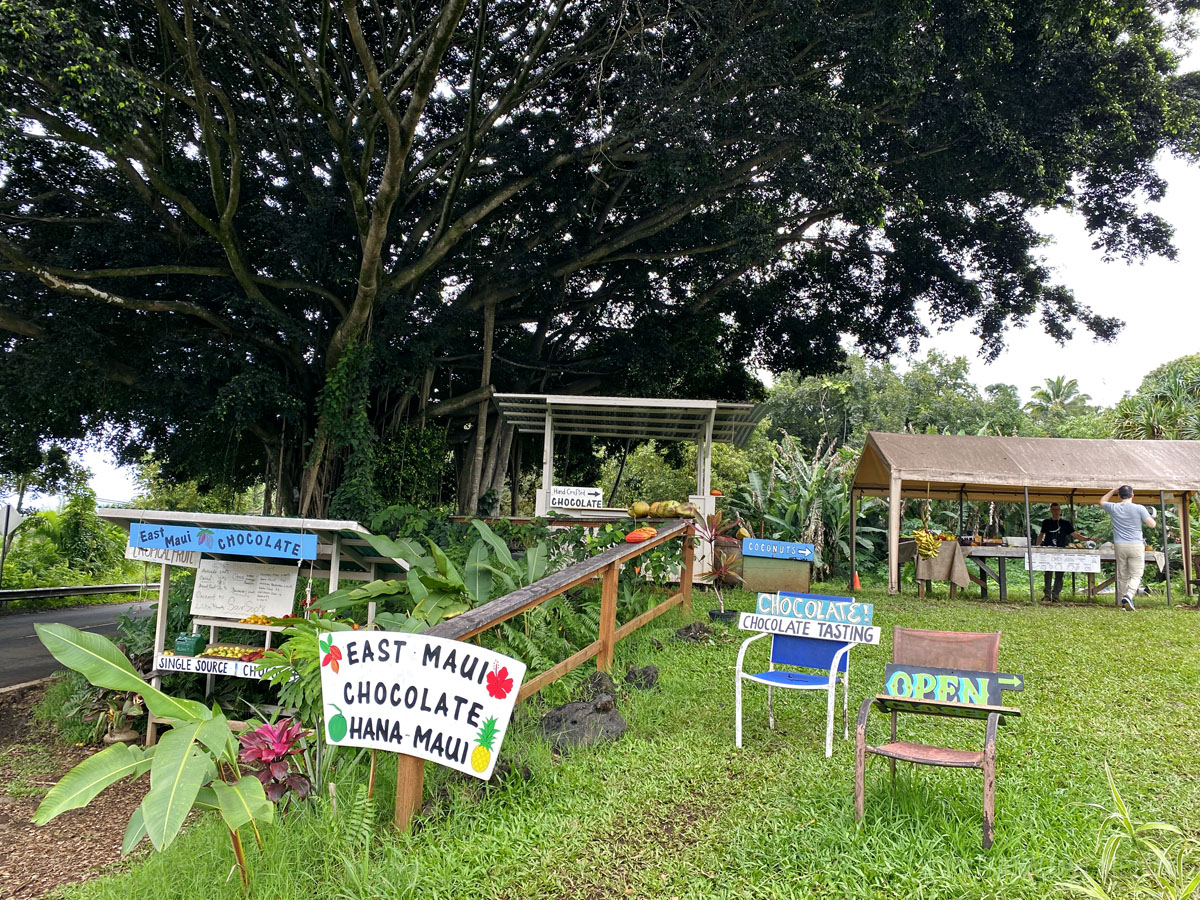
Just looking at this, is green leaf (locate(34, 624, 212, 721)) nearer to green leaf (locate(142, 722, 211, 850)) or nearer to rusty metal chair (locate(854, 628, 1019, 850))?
green leaf (locate(142, 722, 211, 850))

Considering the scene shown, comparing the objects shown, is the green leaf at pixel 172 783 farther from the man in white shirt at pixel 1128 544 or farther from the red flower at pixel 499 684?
the man in white shirt at pixel 1128 544

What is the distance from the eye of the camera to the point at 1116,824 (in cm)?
343

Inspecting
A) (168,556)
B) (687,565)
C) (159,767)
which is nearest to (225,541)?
(168,556)

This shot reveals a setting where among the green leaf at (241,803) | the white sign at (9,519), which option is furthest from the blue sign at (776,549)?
the white sign at (9,519)

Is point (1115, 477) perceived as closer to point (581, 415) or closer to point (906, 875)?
point (581, 415)

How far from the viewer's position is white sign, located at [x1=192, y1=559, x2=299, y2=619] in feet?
24.5

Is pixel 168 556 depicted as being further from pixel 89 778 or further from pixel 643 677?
pixel 89 778

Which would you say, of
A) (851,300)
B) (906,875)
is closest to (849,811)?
(906,875)

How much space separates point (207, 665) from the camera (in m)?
7.11

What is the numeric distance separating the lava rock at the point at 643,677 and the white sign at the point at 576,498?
20.5 ft

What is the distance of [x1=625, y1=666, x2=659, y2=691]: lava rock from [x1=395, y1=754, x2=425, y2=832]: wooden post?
2.66 metres

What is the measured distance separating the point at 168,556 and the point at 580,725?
16.7 feet

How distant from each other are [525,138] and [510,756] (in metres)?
10.5

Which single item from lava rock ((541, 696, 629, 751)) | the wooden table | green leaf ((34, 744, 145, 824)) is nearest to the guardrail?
lava rock ((541, 696, 629, 751))
